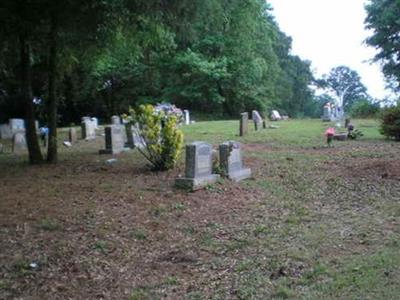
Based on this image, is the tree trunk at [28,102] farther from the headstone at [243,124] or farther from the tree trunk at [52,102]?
the headstone at [243,124]

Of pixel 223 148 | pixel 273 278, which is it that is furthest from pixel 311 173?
pixel 273 278

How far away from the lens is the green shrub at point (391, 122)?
56.3 feet

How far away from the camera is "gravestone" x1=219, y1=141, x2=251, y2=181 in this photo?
1059 centimetres

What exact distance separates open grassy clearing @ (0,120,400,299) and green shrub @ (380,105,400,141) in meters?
5.73

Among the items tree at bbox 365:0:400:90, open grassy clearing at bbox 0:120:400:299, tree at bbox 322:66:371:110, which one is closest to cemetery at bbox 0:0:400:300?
open grassy clearing at bbox 0:120:400:299

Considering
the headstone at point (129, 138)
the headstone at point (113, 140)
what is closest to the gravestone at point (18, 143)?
the headstone at point (129, 138)

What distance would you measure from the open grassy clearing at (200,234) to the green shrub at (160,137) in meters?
0.32

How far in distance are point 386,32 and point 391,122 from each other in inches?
933

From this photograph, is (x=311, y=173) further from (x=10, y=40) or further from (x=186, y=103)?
(x=186, y=103)

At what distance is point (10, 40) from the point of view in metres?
12.7

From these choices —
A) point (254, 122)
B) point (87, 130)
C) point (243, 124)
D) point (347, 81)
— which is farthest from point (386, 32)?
point (347, 81)

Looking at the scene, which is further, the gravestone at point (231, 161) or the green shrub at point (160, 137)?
the green shrub at point (160, 137)

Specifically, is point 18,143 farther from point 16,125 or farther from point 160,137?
point 160,137

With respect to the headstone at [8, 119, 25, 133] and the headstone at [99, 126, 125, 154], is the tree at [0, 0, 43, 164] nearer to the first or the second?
the headstone at [99, 126, 125, 154]
